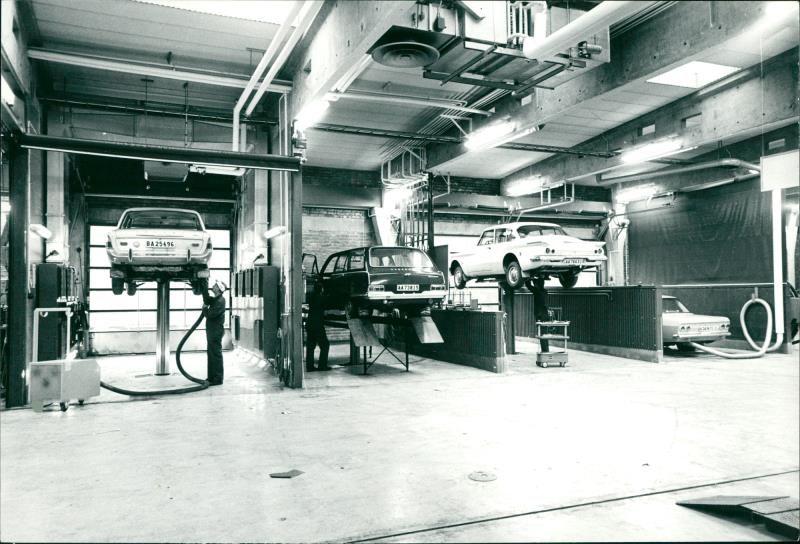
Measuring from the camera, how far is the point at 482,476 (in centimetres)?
392

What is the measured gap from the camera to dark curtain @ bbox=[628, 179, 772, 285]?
14.1 meters

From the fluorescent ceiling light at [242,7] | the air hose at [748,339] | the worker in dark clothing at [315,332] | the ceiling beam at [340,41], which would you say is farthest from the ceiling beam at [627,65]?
the air hose at [748,339]

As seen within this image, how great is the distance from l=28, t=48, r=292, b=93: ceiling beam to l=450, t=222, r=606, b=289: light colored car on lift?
5292mm

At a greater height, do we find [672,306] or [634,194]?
[634,194]

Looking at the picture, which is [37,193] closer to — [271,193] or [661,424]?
[271,193]

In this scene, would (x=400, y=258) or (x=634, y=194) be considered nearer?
(x=400, y=258)

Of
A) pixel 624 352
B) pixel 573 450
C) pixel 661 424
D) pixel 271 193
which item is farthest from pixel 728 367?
pixel 271 193

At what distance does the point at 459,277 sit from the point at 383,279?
5.10 meters

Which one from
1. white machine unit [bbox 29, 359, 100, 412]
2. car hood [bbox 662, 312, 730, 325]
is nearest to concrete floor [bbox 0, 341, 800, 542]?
white machine unit [bbox 29, 359, 100, 412]

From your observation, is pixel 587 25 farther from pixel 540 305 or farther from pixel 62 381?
pixel 540 305

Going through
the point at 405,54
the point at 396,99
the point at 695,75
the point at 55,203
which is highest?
the point at 695,75

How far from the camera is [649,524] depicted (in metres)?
3.08

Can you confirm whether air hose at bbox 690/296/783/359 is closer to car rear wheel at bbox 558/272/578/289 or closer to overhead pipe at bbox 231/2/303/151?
car rear wheel at bbox 558/272/578/289

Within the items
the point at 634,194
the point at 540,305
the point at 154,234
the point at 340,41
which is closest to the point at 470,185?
the point at 634,194
